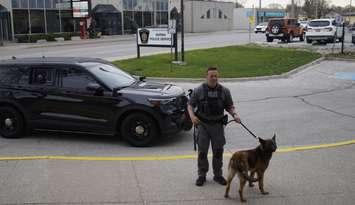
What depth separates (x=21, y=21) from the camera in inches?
1805

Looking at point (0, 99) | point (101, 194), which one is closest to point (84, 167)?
point (101, 194)

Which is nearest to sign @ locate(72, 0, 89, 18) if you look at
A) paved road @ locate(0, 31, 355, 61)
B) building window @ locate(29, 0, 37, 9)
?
building window @ locate(29, 0, 37, 9)

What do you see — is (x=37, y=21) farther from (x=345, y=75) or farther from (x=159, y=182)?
(x=159, y=182)

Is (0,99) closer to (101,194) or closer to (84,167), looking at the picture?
(84,167)

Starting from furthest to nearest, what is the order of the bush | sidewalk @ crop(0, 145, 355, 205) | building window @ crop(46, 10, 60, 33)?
building window @ crop(46, 10, 60, 33) < the bush < sidewalk @ crop(0, 145, 355, 205)

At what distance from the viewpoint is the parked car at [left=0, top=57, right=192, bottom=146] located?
9016mm

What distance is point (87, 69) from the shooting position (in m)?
9.44

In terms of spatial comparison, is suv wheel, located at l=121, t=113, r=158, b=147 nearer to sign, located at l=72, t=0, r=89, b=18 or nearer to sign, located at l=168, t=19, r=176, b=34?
sign, located at l=168, t=19, r=176, b=34

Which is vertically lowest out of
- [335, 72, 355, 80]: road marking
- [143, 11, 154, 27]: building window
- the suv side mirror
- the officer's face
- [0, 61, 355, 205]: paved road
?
[0, 61, 355, 205]: paved road

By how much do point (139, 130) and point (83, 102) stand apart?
1.16m

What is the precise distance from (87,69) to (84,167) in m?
2.40

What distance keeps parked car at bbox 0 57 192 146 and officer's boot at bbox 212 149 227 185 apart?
91.4 inches

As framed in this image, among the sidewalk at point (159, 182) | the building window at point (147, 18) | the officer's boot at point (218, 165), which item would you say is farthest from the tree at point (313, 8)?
the officer's boot at point (218, 165)

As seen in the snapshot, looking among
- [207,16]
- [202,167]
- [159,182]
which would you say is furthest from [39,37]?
[202,167]
